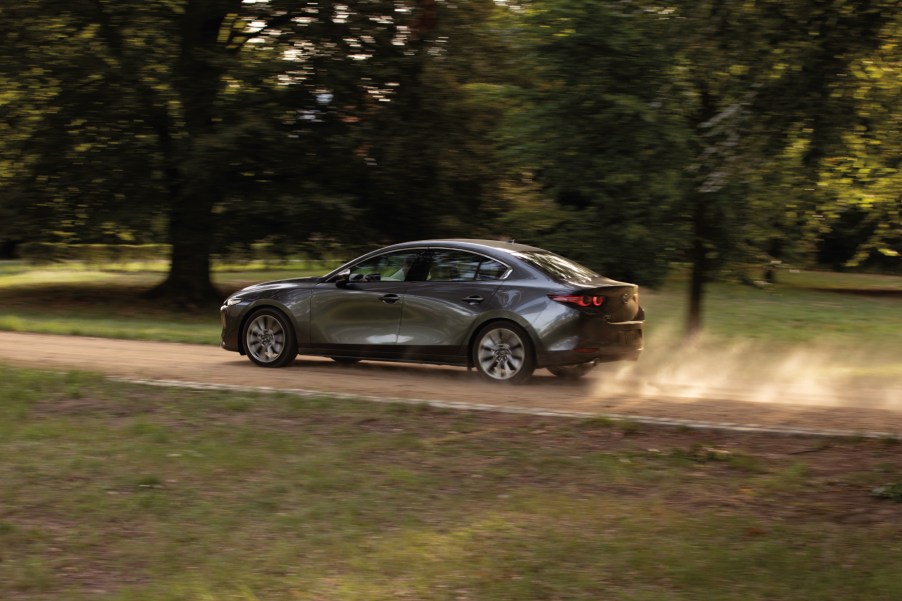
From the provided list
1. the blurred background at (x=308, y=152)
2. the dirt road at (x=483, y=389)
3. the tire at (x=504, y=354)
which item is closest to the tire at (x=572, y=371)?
the dirt road at (x=483, y=389)

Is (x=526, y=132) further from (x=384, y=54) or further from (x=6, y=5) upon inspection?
(x=6, y=5)

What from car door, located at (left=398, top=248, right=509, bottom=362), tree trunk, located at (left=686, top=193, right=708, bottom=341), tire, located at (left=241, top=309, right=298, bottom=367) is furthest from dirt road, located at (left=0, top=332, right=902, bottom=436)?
tree trunk, located at (left=686, top=193, right=708, bottom=341)

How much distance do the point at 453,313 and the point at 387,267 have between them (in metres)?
1.13

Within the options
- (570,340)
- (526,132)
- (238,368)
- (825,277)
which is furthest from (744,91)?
(825,277)

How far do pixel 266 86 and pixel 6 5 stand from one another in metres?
5.56

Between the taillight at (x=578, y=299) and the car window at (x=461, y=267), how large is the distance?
0.73m

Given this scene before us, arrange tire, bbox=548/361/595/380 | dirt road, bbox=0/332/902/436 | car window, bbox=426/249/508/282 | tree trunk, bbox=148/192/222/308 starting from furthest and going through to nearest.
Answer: tree trunk, bbox=148/192/222/308, tire, bbox=548/361/595/380, car window, bbox=426/249/508/282, dirt road, bbox=0/332/902/436

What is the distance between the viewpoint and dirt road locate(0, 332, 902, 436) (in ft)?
32.7

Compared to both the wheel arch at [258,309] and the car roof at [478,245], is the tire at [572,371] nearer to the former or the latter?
the car roof at [478,245]

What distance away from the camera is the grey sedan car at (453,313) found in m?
11.5

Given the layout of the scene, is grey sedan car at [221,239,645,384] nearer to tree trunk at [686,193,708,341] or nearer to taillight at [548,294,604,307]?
taillight at [548,294,604,307]

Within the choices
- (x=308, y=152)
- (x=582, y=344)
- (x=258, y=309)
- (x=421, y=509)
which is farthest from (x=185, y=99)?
(x=421, y=509)

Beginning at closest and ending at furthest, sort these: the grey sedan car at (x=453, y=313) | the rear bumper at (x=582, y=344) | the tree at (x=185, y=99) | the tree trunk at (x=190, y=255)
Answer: the rear bumper at (x=582, y=344) → the grey sedan car at (x=453, y=313) → the tree at (x=185, y=99) → the tree trunk at (x=190, y=255)

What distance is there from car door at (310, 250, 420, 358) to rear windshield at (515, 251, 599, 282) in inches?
53.2
